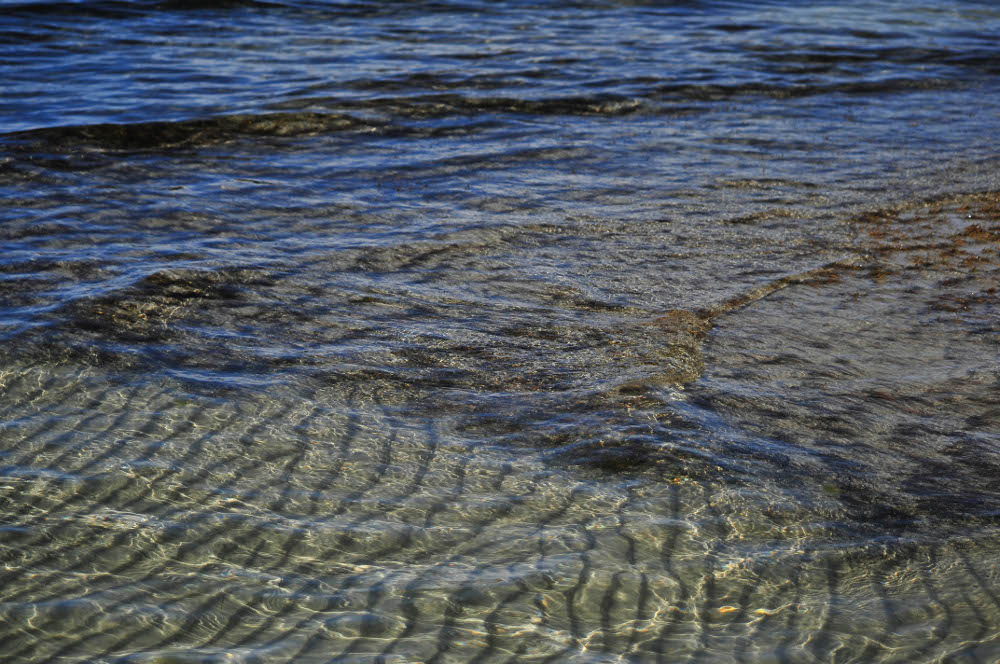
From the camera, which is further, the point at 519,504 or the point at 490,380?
the point at 490,380

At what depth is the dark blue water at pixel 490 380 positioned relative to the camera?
10.3 feet

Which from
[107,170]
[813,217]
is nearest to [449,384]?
[813,217]

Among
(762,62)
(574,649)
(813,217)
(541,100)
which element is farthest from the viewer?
(762,62)

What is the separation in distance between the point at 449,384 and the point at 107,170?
185 inches

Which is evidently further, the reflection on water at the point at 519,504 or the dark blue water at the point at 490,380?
the dark blue water at the point at 490,380

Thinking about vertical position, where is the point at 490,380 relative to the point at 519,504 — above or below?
above

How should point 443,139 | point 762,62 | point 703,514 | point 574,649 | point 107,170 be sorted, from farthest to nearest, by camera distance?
1. point 762,62
2. point 443,139
3. point 107,170
4. point 703,514
5. point 574,649

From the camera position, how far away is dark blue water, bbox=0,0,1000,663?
3.12 metres

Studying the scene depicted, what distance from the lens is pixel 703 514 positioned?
3660mm

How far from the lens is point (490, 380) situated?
4.74 metres

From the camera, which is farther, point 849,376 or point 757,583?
point 849,376

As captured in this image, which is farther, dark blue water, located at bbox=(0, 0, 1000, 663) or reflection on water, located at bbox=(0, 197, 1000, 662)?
dark blue water, located at bbox=(0, 0, 1000, 663)

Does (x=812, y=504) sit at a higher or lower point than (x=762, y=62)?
lower

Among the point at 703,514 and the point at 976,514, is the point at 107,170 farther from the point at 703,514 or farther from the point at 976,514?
the point at 976,514
